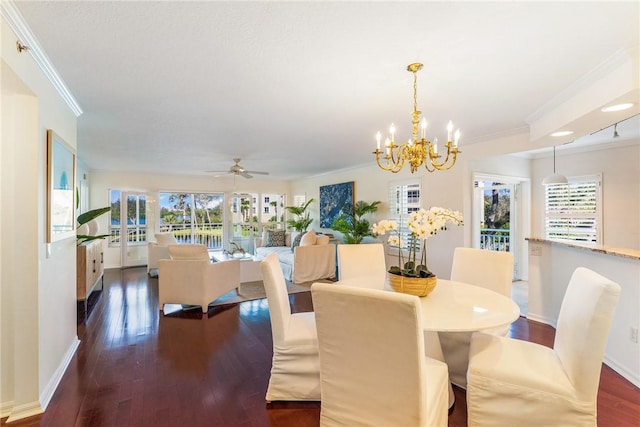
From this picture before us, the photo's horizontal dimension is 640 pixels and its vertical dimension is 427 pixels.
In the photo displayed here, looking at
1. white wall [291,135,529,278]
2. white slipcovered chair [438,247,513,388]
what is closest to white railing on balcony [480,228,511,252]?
white wall [291,135,529,278]

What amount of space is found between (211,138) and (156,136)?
694mm

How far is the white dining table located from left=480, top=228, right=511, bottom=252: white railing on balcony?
3607 millimetres

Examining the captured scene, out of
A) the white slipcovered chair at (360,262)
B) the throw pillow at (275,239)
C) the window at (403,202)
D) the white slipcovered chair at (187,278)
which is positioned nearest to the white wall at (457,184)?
the window at (403,202)

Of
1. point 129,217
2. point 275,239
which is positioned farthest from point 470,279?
point 129,217

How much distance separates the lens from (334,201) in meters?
6.89

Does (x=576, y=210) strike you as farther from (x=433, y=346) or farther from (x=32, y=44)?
(x=32, y=44)

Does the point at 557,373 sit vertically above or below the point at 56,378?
above

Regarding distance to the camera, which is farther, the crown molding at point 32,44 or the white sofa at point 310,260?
the white sofa at point 310,260

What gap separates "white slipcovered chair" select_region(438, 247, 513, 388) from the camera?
222 centimetres

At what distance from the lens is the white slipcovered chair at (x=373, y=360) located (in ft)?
4.13

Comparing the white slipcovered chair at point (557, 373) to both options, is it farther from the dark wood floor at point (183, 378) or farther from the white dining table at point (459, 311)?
the dark wood floor at point (183, 378)

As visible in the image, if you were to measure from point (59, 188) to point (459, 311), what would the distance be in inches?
119

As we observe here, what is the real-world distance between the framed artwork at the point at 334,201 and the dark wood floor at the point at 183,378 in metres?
3.50

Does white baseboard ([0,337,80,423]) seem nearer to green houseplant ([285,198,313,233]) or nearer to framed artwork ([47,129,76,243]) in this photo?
framed artwork ([47,129,76,243])
